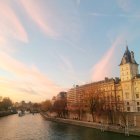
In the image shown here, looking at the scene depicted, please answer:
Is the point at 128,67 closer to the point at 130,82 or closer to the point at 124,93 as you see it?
the point at 130,82

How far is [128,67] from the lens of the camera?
80.6m

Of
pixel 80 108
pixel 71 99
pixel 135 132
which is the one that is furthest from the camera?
pixel 71 99

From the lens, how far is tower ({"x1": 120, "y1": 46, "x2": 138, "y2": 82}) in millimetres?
80000

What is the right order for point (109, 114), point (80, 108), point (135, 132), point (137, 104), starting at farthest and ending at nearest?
point (80, 108) < point (137, 104) < point (109, 114) < point (135, 132)

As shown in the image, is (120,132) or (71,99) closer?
(120,132)

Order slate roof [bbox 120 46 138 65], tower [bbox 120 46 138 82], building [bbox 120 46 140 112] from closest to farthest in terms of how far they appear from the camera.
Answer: building [bbox 120 46 140 112]
tower [bbox 120 46 138 82]
slate roof [bbox 120 46 138 65]

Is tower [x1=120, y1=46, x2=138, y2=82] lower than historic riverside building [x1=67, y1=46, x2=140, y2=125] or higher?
higher

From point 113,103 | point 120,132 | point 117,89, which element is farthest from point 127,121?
point 117,89

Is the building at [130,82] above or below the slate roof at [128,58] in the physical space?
below

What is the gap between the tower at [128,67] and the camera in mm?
80000

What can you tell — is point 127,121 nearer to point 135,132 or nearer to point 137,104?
point 135,132

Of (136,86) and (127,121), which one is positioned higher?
(136,86)

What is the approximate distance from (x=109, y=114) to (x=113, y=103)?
5348 millimetres

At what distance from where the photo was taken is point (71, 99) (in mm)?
159500
